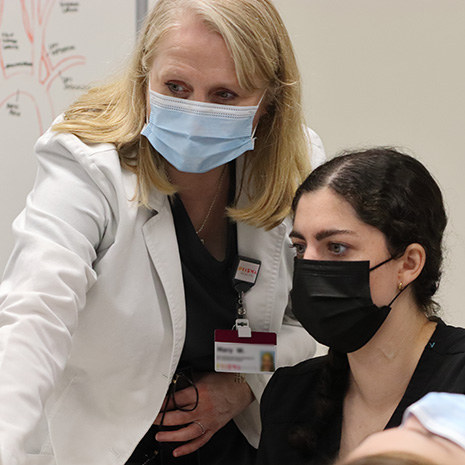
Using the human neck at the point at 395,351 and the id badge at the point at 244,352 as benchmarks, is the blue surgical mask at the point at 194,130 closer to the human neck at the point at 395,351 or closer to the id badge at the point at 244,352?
the id badge at the point at 244,352

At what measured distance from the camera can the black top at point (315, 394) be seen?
1.44m

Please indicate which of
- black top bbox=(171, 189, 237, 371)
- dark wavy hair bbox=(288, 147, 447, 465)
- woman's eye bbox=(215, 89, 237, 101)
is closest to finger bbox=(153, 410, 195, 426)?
black top bbox=(171, 189, 237, 371)

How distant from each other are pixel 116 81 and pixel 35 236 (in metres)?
0.53

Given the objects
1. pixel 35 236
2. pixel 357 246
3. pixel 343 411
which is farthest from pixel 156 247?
pixel 343 411

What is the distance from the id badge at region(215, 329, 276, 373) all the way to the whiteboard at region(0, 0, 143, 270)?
40.8 inches

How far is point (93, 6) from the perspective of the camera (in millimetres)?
2389

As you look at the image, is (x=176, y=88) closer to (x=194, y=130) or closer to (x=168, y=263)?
(x=194, y=130)

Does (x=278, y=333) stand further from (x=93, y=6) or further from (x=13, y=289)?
(x=93, y=6)

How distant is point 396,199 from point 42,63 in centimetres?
137

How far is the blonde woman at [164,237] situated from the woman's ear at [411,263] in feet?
1.14

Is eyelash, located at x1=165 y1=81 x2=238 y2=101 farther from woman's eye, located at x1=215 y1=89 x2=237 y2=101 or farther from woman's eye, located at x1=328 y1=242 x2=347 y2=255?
woman's eye, located at x1=328 y1=242 x2=347 y2=255

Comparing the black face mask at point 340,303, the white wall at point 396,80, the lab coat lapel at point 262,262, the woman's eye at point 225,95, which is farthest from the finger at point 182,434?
the white wall at point 396,80

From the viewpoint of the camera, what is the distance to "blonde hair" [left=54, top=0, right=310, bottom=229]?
1536mm

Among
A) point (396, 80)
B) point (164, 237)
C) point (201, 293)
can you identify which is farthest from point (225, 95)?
point (396, 80)
